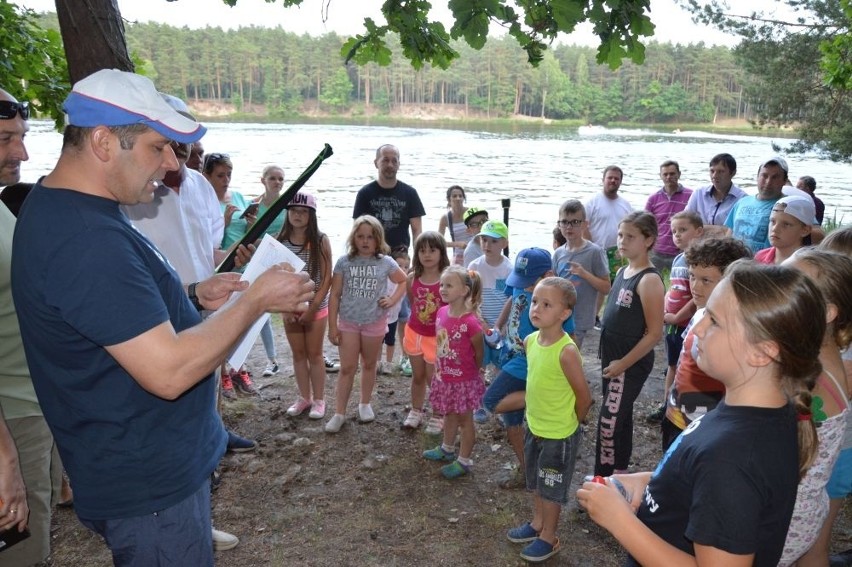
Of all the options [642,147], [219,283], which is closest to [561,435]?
[219,283]

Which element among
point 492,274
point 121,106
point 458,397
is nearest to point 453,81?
point 492,274

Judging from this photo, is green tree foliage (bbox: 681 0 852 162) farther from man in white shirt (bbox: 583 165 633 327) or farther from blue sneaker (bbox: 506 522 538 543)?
blue sneaker (bbox: 506 522 538 543)

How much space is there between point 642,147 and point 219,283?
144 ft

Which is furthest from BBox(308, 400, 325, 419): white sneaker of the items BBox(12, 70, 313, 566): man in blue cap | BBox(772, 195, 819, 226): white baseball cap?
BBox(772, 195, 819, 226): white baseball cap

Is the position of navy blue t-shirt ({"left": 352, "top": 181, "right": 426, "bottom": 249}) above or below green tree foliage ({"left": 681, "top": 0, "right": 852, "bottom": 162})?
below

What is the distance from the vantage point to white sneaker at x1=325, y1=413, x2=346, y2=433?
4566 mm

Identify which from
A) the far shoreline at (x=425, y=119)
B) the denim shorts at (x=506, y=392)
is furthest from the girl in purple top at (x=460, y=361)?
the far shoreline at (x=425, y=119)

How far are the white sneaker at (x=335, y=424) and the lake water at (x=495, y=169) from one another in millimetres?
7697

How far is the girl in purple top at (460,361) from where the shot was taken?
391cm

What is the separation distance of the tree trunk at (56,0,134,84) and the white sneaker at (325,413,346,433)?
2.83 metres

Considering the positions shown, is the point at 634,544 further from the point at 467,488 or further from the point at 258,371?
the point at 258,371

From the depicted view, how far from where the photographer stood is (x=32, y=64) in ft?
15.8

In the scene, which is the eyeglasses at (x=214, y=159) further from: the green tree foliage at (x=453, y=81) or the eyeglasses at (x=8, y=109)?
the green tree foliage at (x=453, y=81)

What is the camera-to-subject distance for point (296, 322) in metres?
4.78
